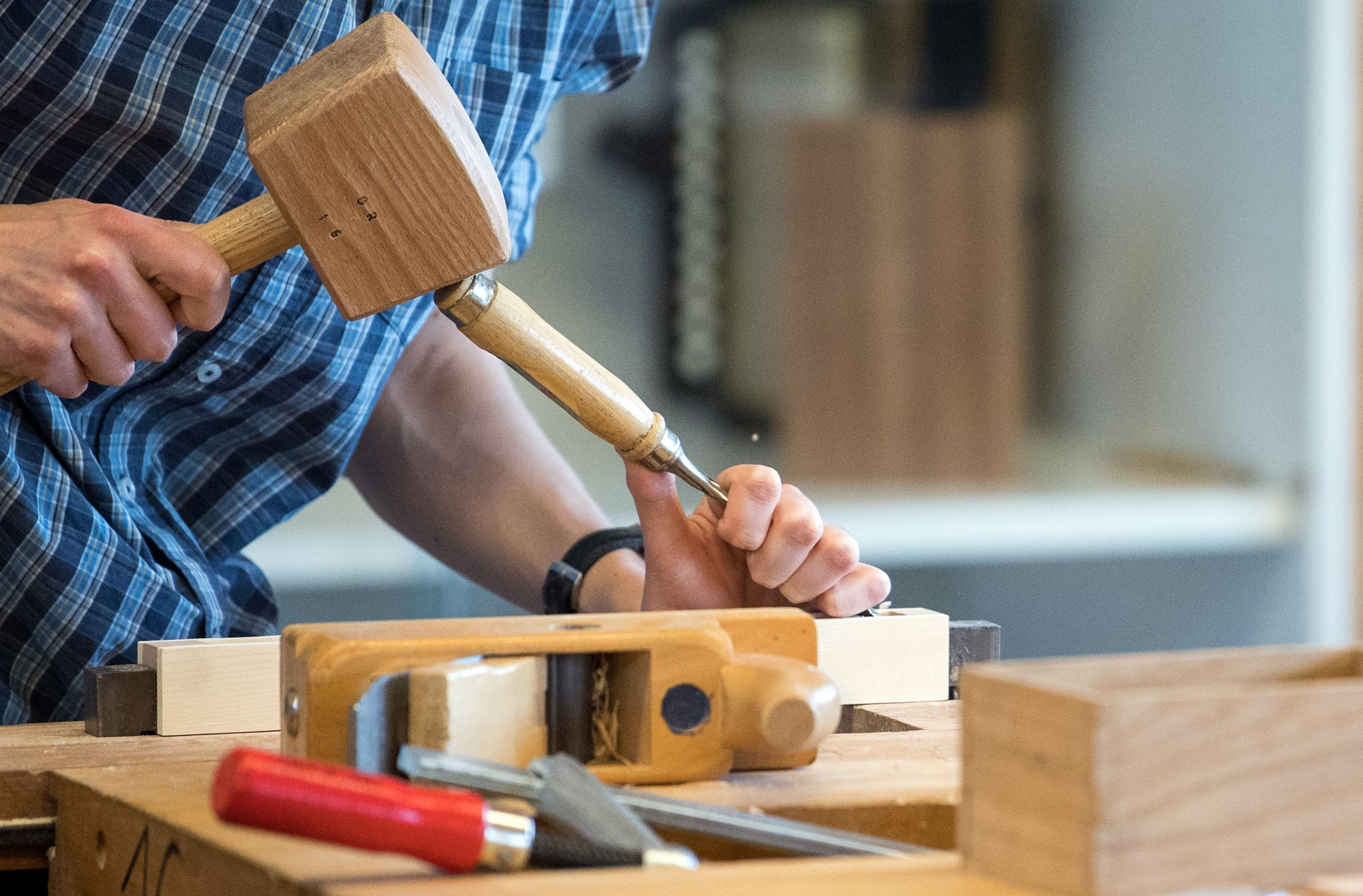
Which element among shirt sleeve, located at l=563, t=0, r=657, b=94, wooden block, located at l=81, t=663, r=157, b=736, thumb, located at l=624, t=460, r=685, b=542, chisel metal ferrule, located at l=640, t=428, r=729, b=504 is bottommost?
wooden block, located at l=81, t=663, r=157, b=736

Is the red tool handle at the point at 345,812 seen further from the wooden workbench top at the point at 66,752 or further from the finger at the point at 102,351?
the finger at the point at 102,351

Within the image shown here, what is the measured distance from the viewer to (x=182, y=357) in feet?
3.51

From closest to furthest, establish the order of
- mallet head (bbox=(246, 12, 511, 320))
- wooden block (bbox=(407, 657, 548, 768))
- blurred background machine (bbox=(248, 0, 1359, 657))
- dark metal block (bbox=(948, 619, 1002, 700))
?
wooden block (bbox=(407, 657, 548, 768)), mallet head (bbox=(246, 12, 511, 320)), dark metal block (bbox=(948, 619, 1002, 700)), blurred background machine (bbox=(248, 0, 1359, 657))

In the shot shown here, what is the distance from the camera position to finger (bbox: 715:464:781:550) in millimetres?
905

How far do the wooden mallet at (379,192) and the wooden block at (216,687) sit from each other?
0.19 m

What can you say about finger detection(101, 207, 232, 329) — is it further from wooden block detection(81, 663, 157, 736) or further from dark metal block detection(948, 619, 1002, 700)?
dark metal block detection(948, 619, 1002, 700)

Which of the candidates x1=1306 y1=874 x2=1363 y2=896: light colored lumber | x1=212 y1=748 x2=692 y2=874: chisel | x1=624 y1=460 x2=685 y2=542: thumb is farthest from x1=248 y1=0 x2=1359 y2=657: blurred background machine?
x1=1306 y1=874 x2=1363 y2=896: light colored lumber

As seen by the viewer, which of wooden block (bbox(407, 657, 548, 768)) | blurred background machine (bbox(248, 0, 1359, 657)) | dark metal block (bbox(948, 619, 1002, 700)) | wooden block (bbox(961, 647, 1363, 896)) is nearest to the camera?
wooden block (bbox(961, 647, 1363, 896))

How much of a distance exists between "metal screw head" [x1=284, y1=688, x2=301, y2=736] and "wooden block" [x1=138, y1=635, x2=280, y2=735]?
0.45 ft

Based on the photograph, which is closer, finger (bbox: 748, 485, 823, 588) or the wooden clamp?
the wooden clamp

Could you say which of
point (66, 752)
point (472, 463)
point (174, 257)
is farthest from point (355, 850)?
point (472, 463)

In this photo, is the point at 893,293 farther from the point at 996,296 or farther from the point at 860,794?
the point at 860,794

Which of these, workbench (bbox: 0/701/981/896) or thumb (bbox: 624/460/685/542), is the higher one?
thumb (bbox: 624/460/685/542)

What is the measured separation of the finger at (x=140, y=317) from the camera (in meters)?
0.82
